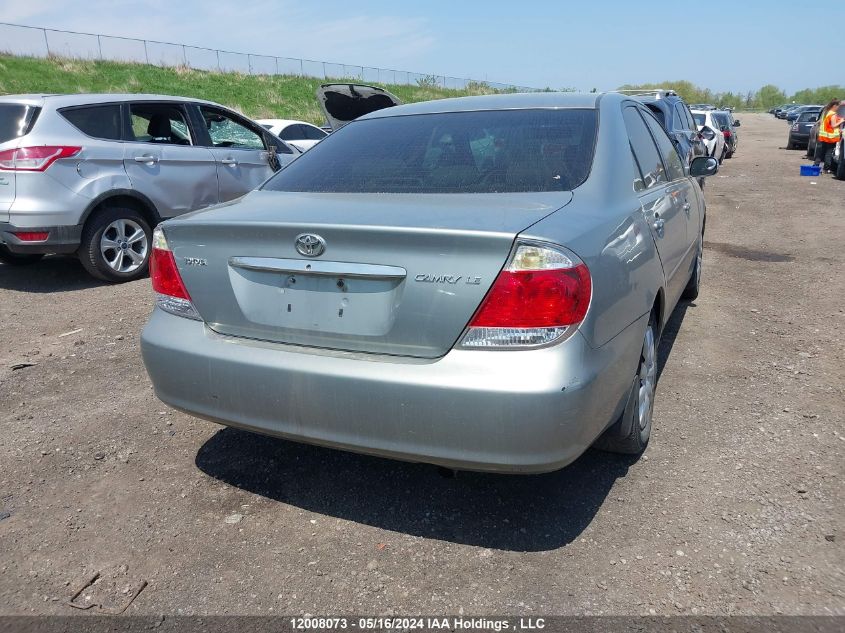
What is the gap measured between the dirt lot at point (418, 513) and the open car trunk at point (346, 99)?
236 inches

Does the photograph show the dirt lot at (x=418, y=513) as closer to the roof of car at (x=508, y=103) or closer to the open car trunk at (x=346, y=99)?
the roof of car at (x=508, y=103)

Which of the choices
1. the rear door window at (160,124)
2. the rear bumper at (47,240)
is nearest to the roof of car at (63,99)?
the rear door window at (160,124)

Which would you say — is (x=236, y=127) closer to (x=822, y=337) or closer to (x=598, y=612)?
(x=822, y=337)

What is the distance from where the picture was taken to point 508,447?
232 cm

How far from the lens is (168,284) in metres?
2.86

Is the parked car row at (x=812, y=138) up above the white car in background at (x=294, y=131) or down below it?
below

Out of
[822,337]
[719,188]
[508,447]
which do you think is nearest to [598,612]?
[508,447]

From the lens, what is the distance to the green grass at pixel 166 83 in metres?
31.1

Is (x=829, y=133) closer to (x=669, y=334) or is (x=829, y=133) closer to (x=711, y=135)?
(x=711, y=135)

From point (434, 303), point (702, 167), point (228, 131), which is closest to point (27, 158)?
point (228, 131)

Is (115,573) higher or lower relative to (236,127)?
lower

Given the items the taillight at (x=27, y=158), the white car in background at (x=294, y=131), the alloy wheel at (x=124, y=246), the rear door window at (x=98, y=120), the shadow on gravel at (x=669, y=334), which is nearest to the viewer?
the shadow on gravel at (x=669, y=334)

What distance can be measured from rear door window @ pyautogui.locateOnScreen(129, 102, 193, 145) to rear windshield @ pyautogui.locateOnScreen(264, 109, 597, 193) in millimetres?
4275

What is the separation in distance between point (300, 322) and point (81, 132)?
5.01 meters
